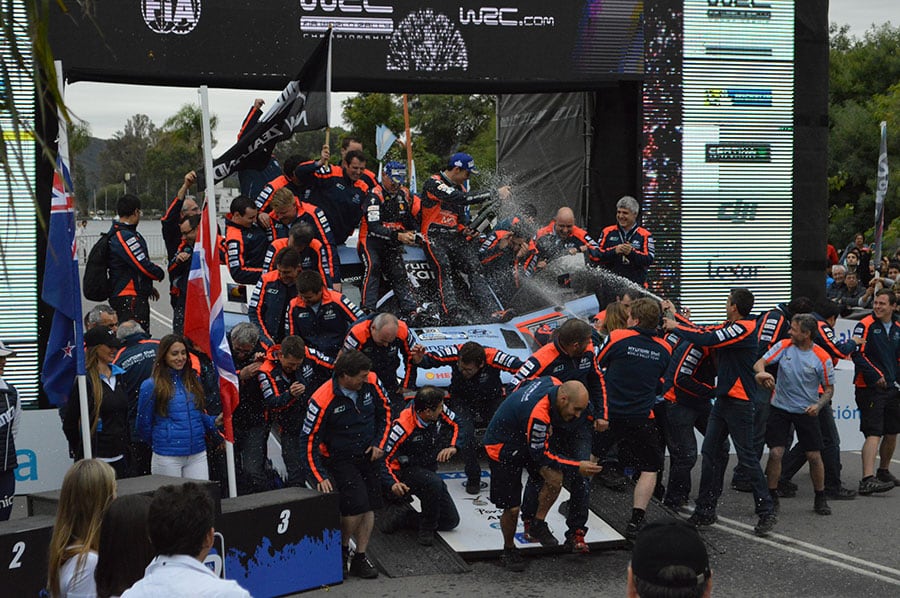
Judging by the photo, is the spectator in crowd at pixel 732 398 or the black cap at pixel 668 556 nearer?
the black cap at pixel 668 556

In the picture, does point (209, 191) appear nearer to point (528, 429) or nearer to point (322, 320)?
point (322, 320)

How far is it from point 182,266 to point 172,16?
8.43 ft

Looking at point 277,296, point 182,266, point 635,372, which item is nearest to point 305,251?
point 277,296

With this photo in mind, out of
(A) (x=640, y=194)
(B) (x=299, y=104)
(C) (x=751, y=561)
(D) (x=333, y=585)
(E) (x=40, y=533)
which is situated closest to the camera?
(E) (x=40, y=533)

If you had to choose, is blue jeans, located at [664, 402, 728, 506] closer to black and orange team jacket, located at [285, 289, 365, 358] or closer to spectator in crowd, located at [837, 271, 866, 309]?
black and orange team jacket, located at [285, 289, 365, 358]

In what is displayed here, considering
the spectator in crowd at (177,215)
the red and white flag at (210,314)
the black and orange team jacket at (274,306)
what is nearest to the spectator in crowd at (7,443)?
the red and white flag at (210,314)

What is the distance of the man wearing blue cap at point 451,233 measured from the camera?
12109 mm

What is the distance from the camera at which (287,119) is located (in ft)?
32.3

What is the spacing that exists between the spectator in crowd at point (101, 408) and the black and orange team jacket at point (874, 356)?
6657 millimetres

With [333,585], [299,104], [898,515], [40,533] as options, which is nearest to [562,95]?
[299,104]

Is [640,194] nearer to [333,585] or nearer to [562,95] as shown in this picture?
[562,95]

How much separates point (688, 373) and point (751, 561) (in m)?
1.78

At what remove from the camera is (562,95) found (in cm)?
1536

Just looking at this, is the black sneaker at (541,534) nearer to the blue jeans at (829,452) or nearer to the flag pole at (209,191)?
the flag pole at (209,191)
